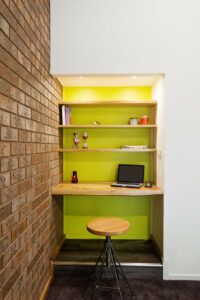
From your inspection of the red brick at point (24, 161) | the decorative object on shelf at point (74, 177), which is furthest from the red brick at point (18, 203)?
the decorative object on shelf at point (74, 177)

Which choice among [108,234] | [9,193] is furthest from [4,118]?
[108,234]

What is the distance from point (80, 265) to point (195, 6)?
10.0 ft

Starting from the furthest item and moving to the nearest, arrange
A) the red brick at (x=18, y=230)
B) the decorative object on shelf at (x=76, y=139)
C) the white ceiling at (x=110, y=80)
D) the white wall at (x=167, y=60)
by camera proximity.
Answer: the decorative object on shelf at (x=76, y=139) < the white ceiling at (x=110, y=80) < the white wall at (x=167, y=60) < the red brick at (x=18, y=230)

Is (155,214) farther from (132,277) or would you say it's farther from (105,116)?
(105,116)

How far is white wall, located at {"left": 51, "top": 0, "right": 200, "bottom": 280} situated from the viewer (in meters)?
2.43

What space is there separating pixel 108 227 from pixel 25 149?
1.10 m

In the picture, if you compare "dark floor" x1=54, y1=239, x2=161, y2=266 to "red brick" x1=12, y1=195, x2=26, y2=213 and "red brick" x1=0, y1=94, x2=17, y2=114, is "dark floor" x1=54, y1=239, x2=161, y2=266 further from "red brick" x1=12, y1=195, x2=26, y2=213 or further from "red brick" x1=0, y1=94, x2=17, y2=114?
"red brick" x1=0, y1=94, x2=17, y2=114

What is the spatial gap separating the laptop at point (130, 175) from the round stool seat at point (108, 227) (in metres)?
0.65

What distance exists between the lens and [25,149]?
170 cm

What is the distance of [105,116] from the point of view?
314 centimetres

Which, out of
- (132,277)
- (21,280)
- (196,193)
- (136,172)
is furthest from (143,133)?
(21,280)

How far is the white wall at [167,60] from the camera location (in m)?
2.43

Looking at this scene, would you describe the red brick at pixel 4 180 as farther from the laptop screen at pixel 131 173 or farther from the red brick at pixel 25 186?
the laptop screen at pixel 131 173

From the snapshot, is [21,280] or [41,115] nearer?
[21,280]
